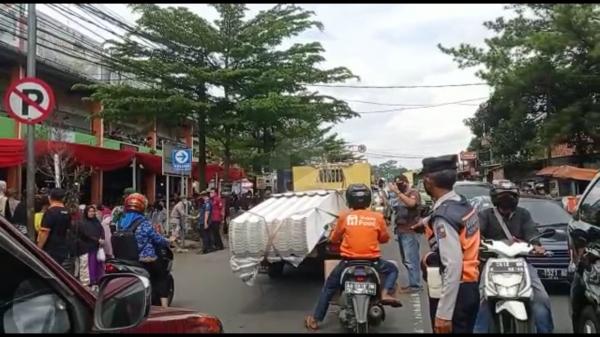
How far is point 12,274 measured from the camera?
8.29 ft

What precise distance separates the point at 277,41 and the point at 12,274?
16956mm

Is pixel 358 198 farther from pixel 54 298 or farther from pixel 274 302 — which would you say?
pixel 54 298

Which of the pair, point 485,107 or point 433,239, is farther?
point 485,107

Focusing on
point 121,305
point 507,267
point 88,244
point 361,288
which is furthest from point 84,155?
point 121,305

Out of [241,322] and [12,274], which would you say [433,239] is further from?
[241,322]

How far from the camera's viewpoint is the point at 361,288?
237 inches

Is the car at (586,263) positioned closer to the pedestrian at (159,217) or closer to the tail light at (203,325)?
the tail light at (203,325)

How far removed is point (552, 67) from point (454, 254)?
1718cm

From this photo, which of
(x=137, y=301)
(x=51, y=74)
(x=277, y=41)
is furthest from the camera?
(x=51, y=74)

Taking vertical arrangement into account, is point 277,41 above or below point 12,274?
above

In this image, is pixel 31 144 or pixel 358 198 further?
pixel 31 144

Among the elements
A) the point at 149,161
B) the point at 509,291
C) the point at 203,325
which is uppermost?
the point at 149,161

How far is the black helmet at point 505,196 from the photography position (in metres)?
5.51

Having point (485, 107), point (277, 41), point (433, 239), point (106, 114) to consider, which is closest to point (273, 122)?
point (277, 41)
